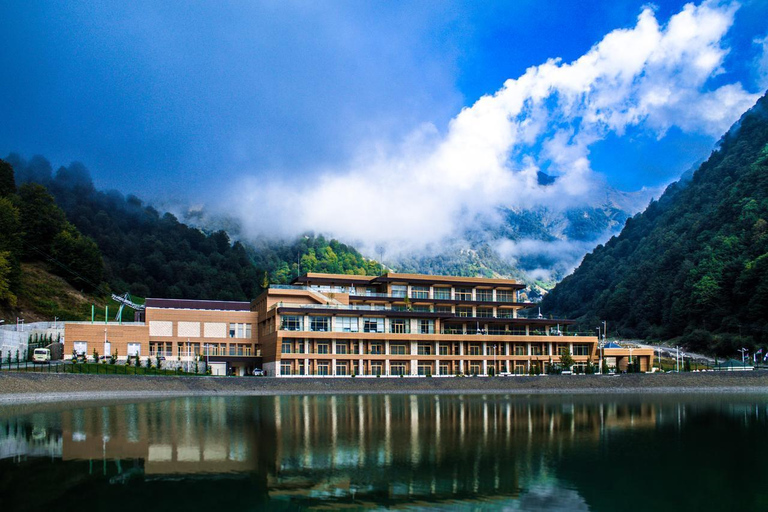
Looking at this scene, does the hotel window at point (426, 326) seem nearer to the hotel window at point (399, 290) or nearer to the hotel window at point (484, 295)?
the hotel window at point (399, 290)

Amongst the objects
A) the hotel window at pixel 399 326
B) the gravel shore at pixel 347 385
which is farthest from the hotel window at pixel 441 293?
the gravel shore at pixel 347 385

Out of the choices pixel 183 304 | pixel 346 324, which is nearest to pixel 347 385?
pixel 346 324

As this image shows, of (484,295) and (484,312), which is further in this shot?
(484,295)

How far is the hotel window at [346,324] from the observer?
88.0 metres

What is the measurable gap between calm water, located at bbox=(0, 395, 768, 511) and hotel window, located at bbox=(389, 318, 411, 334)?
4948 cm

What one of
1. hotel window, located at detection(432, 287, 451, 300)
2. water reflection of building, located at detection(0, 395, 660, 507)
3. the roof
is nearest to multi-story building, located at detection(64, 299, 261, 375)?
the roof

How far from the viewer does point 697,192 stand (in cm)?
18088

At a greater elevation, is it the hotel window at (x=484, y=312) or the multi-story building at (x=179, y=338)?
the hotel window at (x=484, y=312)

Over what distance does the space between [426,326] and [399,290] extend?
28.6ft

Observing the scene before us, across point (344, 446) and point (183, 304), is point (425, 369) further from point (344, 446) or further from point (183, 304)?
point (344, 446)

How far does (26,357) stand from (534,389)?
57362mm

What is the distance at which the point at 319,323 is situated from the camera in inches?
3428

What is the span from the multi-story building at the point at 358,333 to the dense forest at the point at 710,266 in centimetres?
3619

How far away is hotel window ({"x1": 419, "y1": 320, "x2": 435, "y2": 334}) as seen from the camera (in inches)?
3717
